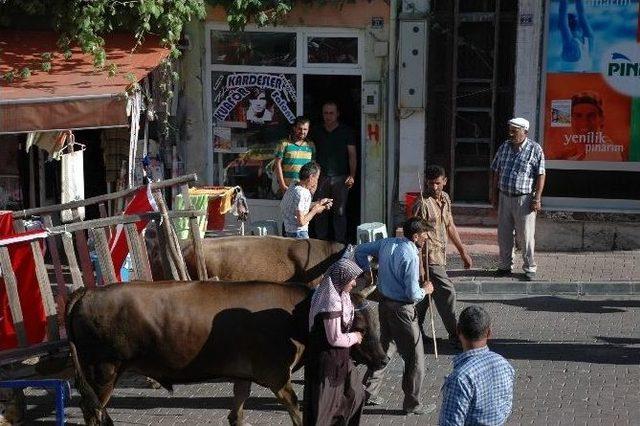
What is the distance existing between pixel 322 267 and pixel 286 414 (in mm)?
1495

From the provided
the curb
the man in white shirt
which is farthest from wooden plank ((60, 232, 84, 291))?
the curb

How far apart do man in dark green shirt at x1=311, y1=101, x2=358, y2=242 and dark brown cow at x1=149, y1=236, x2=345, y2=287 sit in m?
4.14

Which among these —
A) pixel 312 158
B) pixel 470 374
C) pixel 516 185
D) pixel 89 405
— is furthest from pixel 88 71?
pixel 470 374

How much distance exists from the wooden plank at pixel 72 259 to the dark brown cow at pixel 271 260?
162cm

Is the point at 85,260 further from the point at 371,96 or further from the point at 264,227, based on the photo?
the point at 371,96

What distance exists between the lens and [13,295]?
27.6 ft

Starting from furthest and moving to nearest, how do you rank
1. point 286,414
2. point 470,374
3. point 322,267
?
point 322,267 < point 286,414 < point 470,374

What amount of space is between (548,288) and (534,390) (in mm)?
3585

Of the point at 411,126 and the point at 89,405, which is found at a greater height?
the point at 411,126

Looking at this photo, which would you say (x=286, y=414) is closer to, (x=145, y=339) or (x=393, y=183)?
(x=145, y=339)

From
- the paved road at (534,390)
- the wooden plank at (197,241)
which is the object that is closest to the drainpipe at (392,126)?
the paved road at (534,390)

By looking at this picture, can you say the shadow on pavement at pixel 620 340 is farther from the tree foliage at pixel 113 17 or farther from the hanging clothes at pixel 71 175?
the hanging clothes at pixel 71 175

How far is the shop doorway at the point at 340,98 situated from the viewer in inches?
604

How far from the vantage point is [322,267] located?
416 inches
